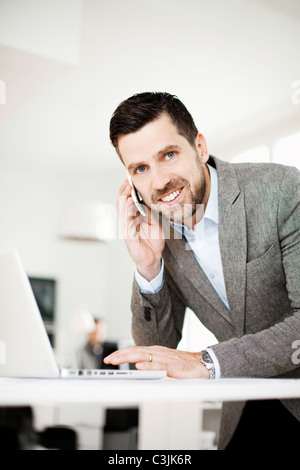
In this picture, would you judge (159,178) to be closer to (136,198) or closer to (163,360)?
(136,198)

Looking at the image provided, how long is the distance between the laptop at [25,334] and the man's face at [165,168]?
0.68 m

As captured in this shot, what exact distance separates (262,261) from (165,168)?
1.34 feet

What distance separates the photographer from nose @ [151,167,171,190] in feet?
4.84

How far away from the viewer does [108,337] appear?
4.77 metres

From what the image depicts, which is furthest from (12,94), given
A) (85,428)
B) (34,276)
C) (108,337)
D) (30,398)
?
(34,276)

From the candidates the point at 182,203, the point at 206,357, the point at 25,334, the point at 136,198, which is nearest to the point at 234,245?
the point at 182,203

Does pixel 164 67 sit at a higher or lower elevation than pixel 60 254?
higher

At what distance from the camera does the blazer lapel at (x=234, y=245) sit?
4.73 ft

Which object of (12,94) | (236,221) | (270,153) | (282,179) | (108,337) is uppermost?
(12,94)

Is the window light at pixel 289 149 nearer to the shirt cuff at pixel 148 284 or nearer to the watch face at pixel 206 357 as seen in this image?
the shirt cuff at pixel 148 284

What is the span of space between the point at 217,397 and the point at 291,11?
1.97 meters

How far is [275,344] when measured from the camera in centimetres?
117

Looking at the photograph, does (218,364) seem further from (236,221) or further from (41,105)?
(41,105)

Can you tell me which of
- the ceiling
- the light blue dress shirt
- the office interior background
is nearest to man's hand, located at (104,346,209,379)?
the light blue dress shirt
